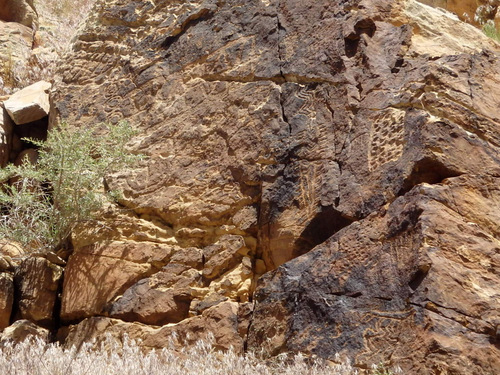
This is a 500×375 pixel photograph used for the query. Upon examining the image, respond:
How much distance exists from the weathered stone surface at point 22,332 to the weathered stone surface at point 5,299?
0.41 feet

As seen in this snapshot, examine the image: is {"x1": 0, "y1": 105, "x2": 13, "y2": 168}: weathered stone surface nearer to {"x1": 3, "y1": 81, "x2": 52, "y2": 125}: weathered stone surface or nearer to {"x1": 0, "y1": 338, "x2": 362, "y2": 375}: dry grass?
{"x1": 3, "y1": 81, "x2": 52, "y2": 125}: weathered stone surface

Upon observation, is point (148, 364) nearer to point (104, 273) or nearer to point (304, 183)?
point (104, 273)

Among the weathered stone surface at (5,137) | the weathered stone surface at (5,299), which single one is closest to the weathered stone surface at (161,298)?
the weathered stone surface at (5,299)

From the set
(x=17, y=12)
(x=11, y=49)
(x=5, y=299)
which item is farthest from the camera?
(x=17, y=12)

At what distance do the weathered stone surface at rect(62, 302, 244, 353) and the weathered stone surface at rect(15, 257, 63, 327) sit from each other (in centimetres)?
32

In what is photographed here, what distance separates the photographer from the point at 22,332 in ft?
14.9

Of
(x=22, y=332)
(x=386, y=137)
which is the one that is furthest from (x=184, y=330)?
(x=386, y=137)

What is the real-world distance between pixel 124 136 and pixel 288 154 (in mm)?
1311

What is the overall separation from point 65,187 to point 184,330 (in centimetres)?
148

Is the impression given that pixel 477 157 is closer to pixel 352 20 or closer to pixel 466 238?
pixel 466 238

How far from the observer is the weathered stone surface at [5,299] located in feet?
15.5

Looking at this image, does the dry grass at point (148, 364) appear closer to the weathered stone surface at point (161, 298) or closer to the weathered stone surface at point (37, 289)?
the weathered stone surface at point (161, 298)

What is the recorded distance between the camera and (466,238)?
3738mm

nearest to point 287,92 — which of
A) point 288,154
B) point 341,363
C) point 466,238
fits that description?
point 288,154
